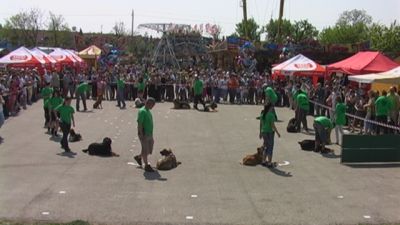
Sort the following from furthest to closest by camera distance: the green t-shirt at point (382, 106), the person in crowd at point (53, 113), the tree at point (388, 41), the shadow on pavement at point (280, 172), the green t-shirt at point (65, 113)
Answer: the tree at point (388, 41) → the green t-shirt at point (382, 106) → the person in crowd at point (53, 113) → the green t-shirt at point (65, 113) → the shadow on pavement at point (280, 172)

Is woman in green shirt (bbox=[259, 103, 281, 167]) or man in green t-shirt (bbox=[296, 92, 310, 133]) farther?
man in green t-shirt (bbox=[296, 92, 310, 133])

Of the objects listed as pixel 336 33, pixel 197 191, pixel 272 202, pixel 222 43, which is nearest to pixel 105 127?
pixel 197 191

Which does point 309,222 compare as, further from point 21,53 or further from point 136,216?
point 21,53

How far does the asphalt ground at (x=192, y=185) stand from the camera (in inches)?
352

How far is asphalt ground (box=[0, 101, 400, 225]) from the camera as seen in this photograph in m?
8.94

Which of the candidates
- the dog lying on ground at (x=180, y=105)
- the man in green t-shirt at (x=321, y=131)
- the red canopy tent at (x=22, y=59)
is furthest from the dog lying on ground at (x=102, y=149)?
the red canopy tent at (x=22, y=59)

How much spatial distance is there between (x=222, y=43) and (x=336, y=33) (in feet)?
169

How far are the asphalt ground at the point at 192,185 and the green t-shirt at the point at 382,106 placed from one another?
2.48 metres

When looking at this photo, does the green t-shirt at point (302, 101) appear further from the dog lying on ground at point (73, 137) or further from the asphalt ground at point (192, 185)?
the dog lying on ground at point (73, 137)

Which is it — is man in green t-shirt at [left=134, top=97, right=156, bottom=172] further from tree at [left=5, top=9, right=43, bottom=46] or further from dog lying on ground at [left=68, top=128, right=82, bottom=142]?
tree at [left=5, top=9, right=43, bottom=46]

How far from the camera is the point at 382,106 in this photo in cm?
1788

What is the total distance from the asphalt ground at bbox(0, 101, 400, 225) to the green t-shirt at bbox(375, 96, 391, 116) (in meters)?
2.48

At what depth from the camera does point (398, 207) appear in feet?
A: 31.6

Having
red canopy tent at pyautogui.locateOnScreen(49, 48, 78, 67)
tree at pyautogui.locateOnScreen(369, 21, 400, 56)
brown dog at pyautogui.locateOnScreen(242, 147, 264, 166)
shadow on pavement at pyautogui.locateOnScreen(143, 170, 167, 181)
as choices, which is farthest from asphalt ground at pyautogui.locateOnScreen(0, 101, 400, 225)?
tree at pyautogui.locateOnScreen(369, 21, 400, 56)
